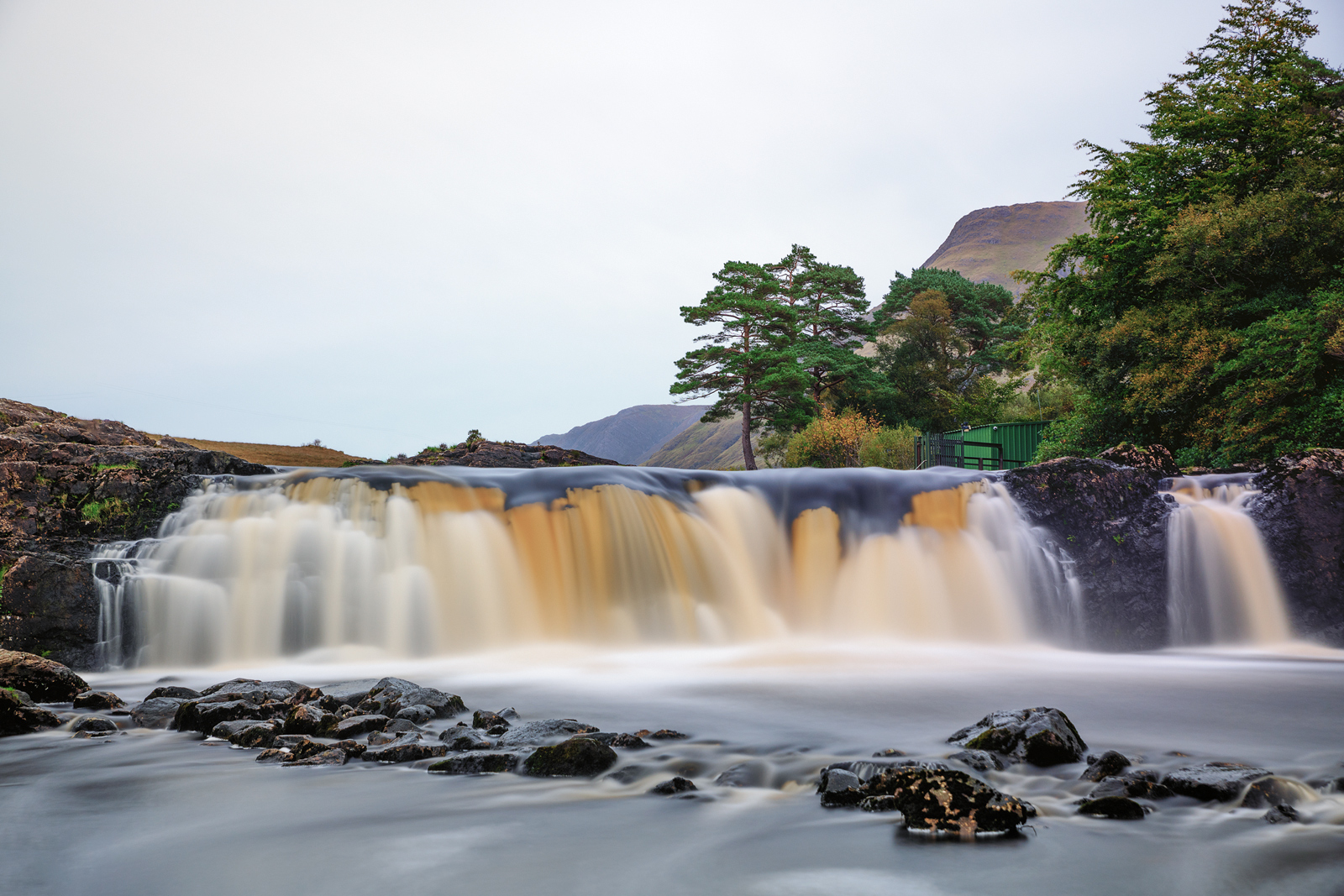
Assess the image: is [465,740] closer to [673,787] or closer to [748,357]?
[673,787]

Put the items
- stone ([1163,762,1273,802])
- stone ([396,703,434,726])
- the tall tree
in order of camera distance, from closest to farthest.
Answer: stone ([1163,762,1273,802]) → stone ([396,703,434,726]) → the tall tree

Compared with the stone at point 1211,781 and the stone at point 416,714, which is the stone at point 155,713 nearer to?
the stone at point 416,714

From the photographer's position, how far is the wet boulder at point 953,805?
4.08 m

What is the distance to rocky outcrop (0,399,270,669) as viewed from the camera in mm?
10133

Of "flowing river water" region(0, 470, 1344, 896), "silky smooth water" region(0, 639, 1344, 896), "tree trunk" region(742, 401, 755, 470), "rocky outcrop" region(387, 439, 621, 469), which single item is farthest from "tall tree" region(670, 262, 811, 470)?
"silky smooth water" region(0, 639, 1344, 896)

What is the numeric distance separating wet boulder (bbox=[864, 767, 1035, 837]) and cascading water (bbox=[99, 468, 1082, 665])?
858 centimetres

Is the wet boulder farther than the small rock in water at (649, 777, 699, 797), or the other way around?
the small rock in water at (649, 777, 699, 797)

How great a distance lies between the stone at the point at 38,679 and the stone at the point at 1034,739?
25.9 feet

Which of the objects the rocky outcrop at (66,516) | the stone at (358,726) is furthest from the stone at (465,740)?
the rocky outcrop at (66,516)

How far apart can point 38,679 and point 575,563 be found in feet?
23.8

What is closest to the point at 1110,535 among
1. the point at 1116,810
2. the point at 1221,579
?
the point at 1221,579

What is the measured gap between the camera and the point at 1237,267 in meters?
22.5

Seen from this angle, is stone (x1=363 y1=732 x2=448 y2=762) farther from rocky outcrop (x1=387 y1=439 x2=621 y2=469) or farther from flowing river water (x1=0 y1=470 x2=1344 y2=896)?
rocky outcrop (x1=387 y1=439 x2=621 y2=469)

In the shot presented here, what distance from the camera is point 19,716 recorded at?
21.0 ft
